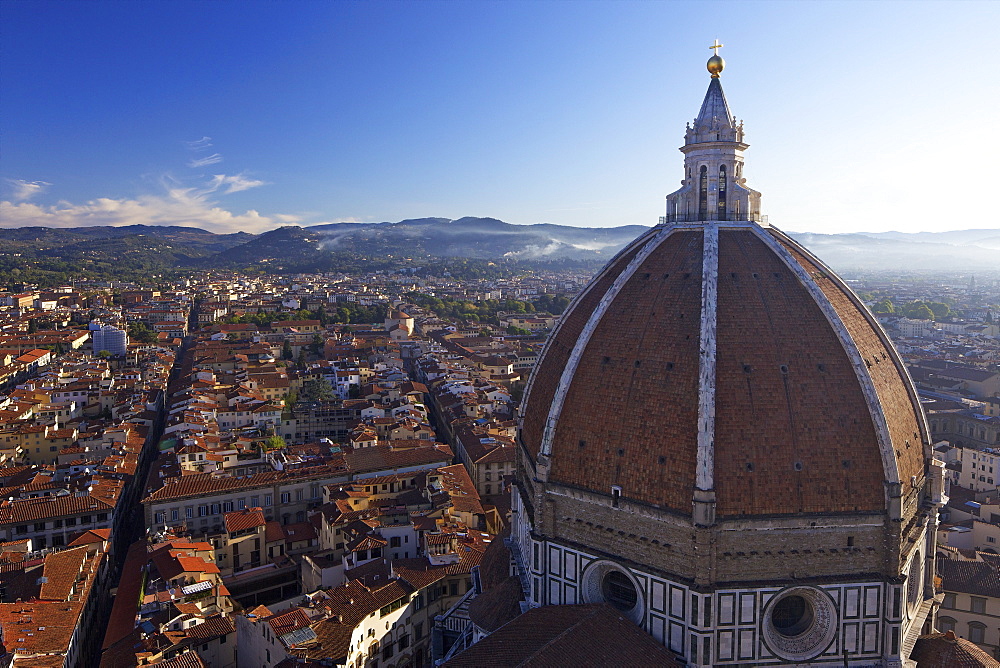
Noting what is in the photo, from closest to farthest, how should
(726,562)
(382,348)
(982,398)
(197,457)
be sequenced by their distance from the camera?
(726,562) → (197,457) → (982,398) → (382,348)

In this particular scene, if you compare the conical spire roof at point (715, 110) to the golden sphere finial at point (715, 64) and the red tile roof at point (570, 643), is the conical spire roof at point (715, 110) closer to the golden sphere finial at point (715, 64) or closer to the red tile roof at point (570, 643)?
the golden sphere finial at point (715, 64)

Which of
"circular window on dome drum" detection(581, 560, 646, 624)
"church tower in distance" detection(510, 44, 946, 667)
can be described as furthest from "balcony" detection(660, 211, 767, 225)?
"circular window on dome drum" detection(581, 560, 646, 624)

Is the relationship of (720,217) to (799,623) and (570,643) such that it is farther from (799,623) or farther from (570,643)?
(570,643)

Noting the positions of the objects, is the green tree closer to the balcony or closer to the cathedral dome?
the balcony

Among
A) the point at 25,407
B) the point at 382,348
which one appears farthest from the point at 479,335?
the point at 25,407

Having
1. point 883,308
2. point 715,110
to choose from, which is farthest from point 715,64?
point 883,308

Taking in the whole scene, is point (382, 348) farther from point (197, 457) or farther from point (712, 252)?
point (712, 252)
